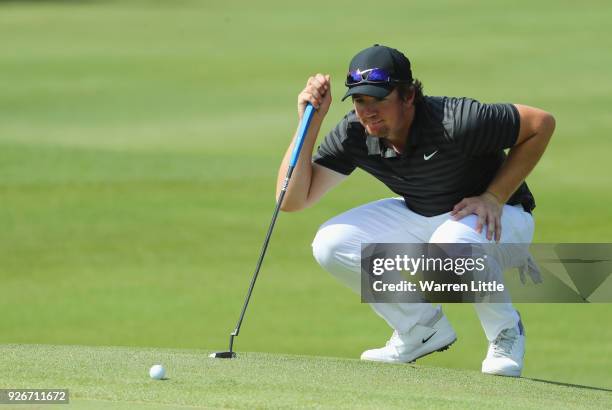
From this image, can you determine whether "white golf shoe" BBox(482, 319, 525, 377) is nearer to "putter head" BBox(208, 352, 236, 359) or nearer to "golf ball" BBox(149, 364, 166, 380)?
"putter head" BBox(208, 352, 236, 359)

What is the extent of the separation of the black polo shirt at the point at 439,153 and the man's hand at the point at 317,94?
0.34 ft

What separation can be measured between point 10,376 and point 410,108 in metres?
1.70

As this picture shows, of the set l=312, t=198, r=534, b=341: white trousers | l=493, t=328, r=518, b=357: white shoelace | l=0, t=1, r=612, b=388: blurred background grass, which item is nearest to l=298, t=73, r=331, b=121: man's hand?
l=312, t=198, r=534, b=341: white trousers

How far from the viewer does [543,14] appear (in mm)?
24906

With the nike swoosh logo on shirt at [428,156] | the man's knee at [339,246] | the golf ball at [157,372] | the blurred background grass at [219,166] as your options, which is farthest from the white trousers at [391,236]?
the blurred background grass at [219,166]

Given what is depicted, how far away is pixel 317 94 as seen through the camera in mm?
4859

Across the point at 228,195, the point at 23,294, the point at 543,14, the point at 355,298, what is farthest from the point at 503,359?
the point at 543,14

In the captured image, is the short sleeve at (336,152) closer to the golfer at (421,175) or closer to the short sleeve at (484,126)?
the golfer at (421,175)

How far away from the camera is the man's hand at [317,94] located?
191 inches

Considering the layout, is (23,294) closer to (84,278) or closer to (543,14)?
(84,278)

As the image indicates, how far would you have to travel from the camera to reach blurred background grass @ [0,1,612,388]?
7305mm

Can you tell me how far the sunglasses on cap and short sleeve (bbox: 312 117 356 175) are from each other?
1.17ft

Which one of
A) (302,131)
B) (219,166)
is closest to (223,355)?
(302,131)

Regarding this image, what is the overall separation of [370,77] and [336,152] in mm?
510
